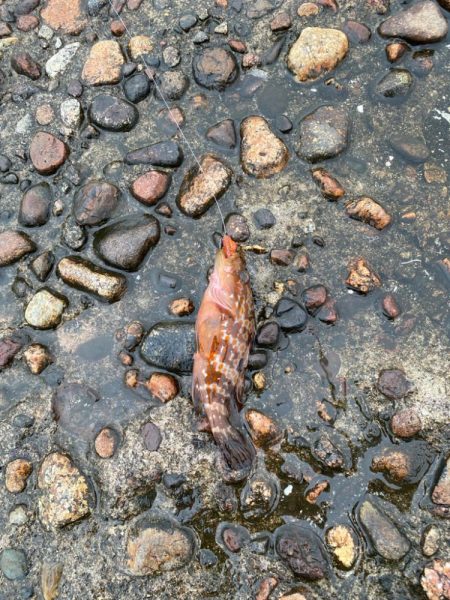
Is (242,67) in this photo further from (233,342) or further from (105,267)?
(233,342)

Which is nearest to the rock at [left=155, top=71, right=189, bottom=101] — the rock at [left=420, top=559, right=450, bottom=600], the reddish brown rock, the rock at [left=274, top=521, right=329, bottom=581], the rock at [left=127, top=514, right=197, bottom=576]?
the reddish brown rock

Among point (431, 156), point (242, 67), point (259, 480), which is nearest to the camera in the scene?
point (259, 480)

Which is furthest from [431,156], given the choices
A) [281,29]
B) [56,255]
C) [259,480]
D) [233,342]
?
[56,255]

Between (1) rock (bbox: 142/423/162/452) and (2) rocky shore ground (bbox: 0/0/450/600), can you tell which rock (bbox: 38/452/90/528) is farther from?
(1) rock (bbox: 142/423/162/452)

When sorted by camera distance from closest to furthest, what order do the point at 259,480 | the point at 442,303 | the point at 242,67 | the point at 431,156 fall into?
the point at 259,480
the point at 442,303
the point at 431,156
the point at 242,67

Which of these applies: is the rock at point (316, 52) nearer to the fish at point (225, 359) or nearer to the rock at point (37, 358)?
the fish at point (225, 359)

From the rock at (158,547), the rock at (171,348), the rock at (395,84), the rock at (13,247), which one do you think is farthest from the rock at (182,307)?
the rock at (395,84)
